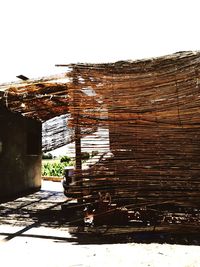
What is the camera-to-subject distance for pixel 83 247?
15.8ft

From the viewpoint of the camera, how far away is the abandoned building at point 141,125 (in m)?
5.34

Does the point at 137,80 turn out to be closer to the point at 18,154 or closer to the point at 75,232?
the point at 75,232

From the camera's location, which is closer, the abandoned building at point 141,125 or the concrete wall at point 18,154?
the abandoned building at point 141,125

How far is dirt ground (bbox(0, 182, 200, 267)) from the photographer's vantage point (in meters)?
4.20

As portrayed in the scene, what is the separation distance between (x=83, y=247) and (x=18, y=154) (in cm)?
689

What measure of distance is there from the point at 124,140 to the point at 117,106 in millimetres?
664

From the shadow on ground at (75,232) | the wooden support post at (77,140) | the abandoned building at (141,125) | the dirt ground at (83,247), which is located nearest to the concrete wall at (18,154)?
the shadow on ground at (75,232)

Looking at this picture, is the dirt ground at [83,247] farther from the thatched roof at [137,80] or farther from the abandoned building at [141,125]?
the thatched roof at [137,80]

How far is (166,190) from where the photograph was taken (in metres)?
5.36

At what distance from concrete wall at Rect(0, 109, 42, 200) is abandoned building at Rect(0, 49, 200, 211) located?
5114 mm

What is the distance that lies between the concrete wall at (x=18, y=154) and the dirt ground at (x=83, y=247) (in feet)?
12.5

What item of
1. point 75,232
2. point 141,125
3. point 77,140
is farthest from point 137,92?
point 75,232

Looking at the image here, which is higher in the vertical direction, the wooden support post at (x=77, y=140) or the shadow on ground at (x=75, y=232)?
the wooden support post at (x=77, y=140)

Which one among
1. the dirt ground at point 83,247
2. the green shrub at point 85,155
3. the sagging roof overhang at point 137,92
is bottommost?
the dirt ground at point 83,247
